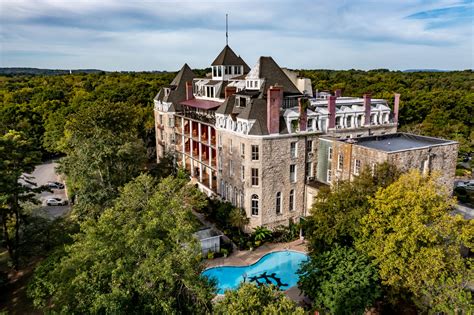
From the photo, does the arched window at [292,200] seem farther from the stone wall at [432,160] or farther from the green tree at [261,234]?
the stone wall at [432,160]

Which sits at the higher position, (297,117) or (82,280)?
(297,117)

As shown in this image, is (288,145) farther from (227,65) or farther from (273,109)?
(227,65)

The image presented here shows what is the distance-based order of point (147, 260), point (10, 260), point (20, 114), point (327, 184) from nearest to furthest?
point (147, 260) < point (10, 260) < point (327, 184) < point (20, 114)

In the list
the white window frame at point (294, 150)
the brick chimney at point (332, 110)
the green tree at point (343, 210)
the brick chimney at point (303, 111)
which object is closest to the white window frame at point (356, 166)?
the green tree at point (343, 210)

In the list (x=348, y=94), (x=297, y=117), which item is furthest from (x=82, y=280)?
(x=348, y=94)

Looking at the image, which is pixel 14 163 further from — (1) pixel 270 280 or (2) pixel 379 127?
(2) pixel 379 127

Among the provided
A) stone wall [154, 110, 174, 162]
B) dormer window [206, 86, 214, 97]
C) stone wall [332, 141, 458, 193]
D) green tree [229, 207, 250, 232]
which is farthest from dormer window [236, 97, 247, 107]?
stone wall [154, 110, 174, 162]

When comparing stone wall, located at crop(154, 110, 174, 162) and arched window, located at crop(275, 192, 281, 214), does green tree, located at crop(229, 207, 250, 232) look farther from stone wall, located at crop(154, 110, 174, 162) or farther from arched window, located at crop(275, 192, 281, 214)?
stone wall, located at crop(154, 110, 174, 162)

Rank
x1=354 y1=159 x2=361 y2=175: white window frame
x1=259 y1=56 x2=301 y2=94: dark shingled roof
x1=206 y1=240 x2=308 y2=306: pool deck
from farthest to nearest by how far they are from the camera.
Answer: x1=259 y1=56 x2=301 y2=94: dark shingled roof → x1=354 y1=159 x2=361 y2=175: white window frame → x1=206 y1=240 x2=308 y2=306: pool deck

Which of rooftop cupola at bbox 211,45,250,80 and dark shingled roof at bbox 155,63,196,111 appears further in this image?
dark shingled roof at bbox 155,63,196,111
